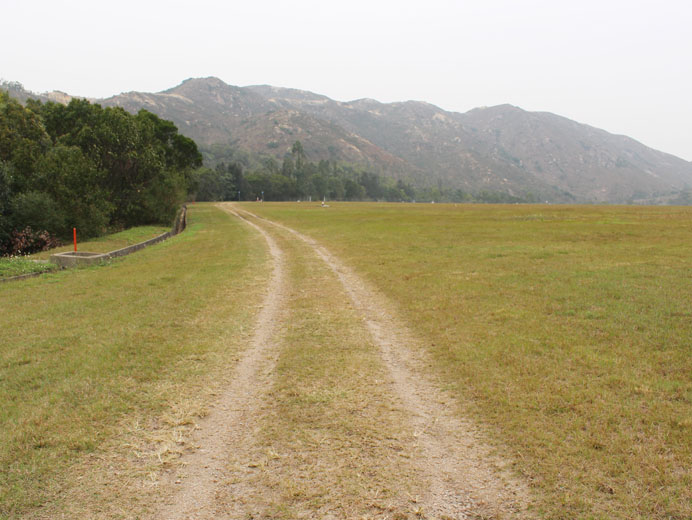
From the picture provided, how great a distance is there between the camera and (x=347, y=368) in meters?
6.84

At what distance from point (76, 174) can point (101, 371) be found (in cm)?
2839

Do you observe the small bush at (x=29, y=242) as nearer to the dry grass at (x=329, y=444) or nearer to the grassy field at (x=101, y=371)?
the grassy field at (x=101, y=371)

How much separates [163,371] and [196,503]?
10.7 ft

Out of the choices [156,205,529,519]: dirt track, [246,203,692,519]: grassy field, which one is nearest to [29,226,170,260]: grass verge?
[246,203,692,519]: grassy field

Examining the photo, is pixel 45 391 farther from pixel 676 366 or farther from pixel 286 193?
pixel 286 193

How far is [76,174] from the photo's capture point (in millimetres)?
29453

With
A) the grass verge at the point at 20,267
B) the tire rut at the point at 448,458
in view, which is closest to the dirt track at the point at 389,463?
the tire rut at the point at 448,458

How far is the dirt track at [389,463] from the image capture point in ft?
12.5

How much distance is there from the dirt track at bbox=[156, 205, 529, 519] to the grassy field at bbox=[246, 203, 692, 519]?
0.37 meters

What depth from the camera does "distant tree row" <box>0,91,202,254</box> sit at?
27219mm

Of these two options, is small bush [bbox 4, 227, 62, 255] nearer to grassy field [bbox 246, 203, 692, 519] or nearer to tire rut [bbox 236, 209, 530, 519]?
grassy field [bbox 246, 203, 692, 519]

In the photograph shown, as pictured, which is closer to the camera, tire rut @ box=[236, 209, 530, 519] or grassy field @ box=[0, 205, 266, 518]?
tire rut @ box=[236, 209, 530, 519]

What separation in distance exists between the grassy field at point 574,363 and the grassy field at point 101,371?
12.8 ft

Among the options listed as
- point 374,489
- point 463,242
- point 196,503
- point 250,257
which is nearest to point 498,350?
point 374,489
